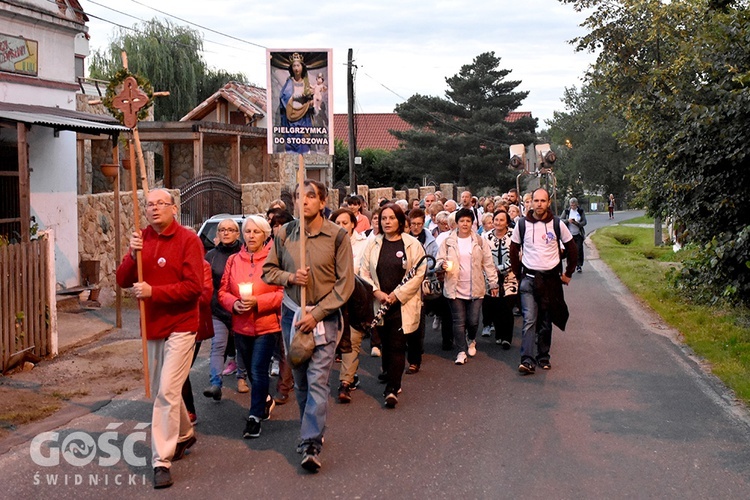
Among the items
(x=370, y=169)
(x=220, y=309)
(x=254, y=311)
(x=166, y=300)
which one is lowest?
(x=220, y=309)

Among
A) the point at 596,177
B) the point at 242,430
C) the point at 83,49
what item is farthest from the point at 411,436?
the point at 596,177

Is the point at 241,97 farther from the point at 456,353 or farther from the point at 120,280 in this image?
the point at 120,280

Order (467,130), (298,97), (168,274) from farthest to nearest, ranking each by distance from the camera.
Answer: (467,130)
(298,97)
(168,274)

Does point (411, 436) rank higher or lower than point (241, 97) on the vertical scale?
lower

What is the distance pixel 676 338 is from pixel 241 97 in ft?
94.6

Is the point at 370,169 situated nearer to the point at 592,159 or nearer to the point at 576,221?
the point at 576,221

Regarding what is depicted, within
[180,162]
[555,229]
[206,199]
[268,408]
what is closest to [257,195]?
[206,199]

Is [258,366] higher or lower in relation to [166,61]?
lower

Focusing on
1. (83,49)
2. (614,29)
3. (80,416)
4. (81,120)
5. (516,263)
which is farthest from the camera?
(83,49)

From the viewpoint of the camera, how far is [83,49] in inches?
1278

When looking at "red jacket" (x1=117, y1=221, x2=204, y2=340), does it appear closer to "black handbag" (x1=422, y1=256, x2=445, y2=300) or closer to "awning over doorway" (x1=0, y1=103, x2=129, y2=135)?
"black handbag" (x1=422, y1=256, x2=445, y2=300)

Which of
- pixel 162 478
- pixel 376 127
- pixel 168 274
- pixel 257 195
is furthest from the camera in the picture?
pixel 376 127

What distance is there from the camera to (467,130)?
190 feet

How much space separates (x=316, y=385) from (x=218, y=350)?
244cm
